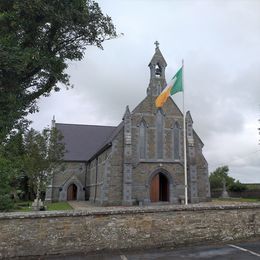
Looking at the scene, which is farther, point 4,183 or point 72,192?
point 72,192

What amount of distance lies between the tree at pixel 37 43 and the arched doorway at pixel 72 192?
29464 mm

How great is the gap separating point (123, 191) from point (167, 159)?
6171mm

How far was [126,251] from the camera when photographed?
10.1m

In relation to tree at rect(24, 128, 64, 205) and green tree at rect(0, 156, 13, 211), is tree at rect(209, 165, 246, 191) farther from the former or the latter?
green tree at rect(0, 156, 13, 211)

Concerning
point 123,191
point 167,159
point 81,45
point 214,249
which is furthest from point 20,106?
point 167,159

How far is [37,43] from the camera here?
45.9 ft

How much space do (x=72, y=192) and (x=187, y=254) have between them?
121 ft

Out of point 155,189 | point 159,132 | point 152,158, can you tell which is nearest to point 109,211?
point 152,158

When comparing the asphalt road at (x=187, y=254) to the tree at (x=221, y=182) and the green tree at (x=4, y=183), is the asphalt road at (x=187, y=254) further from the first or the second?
the tree at (x=221, y=182)

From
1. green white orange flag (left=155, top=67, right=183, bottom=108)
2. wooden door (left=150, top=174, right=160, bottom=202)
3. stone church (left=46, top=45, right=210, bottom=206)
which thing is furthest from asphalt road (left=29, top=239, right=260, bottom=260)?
wooden door (left=150, top=174, right=160, bottom=202)

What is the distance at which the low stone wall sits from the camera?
945 centimetres

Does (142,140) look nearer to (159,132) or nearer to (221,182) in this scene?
(159,132)

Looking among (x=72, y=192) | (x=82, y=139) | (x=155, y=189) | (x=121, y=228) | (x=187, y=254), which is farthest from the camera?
(x=82, y=139)

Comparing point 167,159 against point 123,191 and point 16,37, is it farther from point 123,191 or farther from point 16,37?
point 16,37
